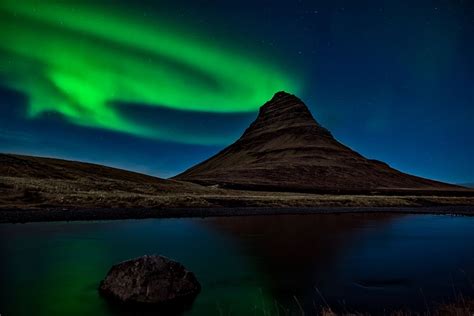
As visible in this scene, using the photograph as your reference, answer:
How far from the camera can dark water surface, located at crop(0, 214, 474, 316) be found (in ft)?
45.0

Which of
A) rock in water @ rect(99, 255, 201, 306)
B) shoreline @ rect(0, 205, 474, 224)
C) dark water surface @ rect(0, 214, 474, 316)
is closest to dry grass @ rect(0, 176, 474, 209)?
shoreline @ rect(0, 205, 474, 224)

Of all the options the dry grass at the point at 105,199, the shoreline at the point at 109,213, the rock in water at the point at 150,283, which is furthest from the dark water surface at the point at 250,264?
the dry grass at the point at 105,199

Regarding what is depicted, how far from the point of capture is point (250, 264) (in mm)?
21219

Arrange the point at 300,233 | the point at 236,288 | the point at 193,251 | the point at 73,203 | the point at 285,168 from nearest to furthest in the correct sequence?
the point at 236,288 → the point at 193,251 → the point at 300,233 → the point at 73,203 → the point at 285,168

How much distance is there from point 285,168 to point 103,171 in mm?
93543

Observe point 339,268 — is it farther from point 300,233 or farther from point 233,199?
point 233,199

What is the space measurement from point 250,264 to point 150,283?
30.1ft

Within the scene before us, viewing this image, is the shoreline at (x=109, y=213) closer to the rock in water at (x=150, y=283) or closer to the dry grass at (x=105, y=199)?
the dry grass at (x=105, y=199)

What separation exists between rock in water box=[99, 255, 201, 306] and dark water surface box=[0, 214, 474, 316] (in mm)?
651

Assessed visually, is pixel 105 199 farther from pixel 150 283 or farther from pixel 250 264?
pixel 150 283

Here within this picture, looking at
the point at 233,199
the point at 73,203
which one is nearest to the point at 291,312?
the point at 73,203

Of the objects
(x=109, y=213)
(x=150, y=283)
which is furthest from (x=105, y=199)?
(x=150, y=283)

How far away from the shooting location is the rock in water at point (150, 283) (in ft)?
42.1

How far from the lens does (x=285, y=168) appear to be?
181m
